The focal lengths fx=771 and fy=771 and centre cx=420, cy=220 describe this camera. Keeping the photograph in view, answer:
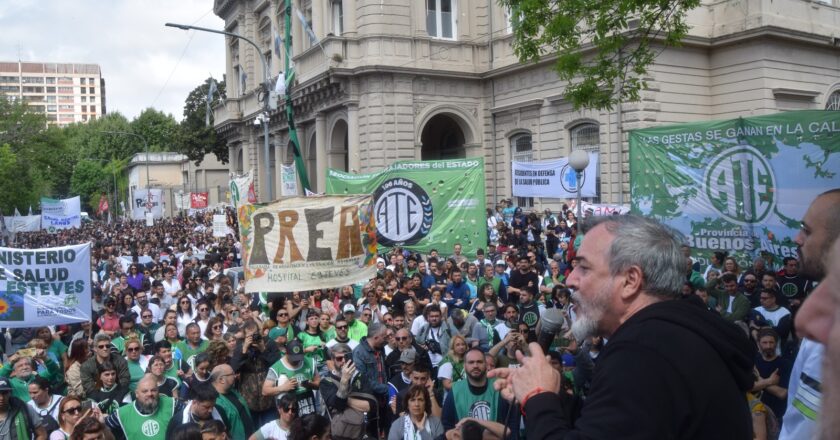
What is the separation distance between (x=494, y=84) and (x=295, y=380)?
22804mm

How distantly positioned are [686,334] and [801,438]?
89 centimetres

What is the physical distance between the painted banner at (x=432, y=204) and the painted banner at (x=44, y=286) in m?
5.60

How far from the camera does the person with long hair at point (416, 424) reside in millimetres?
6117

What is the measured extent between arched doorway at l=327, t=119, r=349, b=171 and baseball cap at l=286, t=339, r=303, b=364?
76.8 ft

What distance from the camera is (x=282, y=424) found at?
6.14 metres

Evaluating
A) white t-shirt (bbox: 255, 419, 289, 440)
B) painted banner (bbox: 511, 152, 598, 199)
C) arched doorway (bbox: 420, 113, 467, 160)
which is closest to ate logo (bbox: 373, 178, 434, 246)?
painted banner (bbox: 511, 152, 598, 199)

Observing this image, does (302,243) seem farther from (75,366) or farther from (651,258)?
(651,258)

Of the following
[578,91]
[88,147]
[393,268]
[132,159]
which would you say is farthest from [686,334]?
[88,147]

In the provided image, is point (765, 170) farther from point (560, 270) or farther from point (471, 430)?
point (471, 430)

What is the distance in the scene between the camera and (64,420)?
245 inches

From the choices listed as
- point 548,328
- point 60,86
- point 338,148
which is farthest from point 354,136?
point 60,86

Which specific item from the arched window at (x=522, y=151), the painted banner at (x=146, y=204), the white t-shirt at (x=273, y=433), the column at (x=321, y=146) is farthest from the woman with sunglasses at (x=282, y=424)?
the painted banner at (x=146, y=204)

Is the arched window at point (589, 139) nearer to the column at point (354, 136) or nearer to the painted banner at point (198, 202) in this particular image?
the column at point (354, 136)

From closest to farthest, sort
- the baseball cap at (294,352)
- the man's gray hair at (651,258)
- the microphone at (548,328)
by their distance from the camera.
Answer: the man's gray hair at (651,258) → the microphone at (548,328) → the baseball cap at (294,352)
